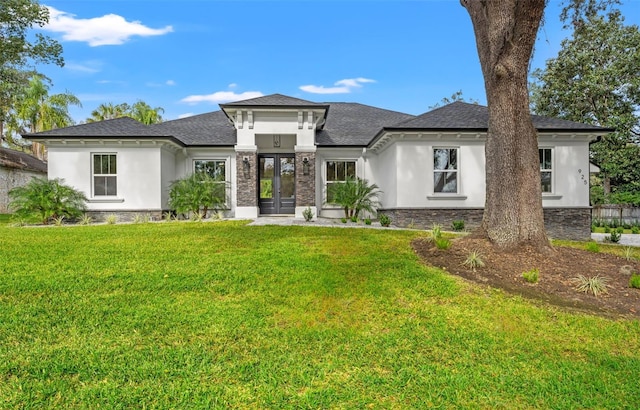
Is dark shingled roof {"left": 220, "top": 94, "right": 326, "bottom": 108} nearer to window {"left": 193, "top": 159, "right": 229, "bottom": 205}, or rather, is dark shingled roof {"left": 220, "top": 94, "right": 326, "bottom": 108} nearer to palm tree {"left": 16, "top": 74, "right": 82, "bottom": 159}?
window {"left": 193, "top": 159, "right": 229, "bottom": 205}

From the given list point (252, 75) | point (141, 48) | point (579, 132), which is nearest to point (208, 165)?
point (141, 48)

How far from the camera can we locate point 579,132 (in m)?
13.4

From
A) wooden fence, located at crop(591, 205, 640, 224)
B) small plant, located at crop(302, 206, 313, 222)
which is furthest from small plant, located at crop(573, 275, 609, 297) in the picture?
wooden fence, located at crop(591, 205, 640, 224)

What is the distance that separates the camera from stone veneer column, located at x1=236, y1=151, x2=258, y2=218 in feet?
47.6

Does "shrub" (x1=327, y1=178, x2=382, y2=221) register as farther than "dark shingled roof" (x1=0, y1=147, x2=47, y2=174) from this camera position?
No

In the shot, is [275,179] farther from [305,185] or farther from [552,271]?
[552,271]

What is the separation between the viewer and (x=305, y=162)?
1457cm

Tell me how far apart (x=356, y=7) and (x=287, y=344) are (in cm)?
1198

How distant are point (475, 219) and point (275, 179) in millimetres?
8337

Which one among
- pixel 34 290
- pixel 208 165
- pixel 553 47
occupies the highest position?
pixel 553 47

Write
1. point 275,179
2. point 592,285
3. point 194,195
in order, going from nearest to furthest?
1. point 592,285
2. point 194,195
3. point 275,179

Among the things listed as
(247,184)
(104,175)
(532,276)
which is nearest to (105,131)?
(104,175)

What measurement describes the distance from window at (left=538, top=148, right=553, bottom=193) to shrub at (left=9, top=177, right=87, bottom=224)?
17681 millimetres

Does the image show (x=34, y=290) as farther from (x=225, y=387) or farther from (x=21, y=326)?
(x=225, y=387)
